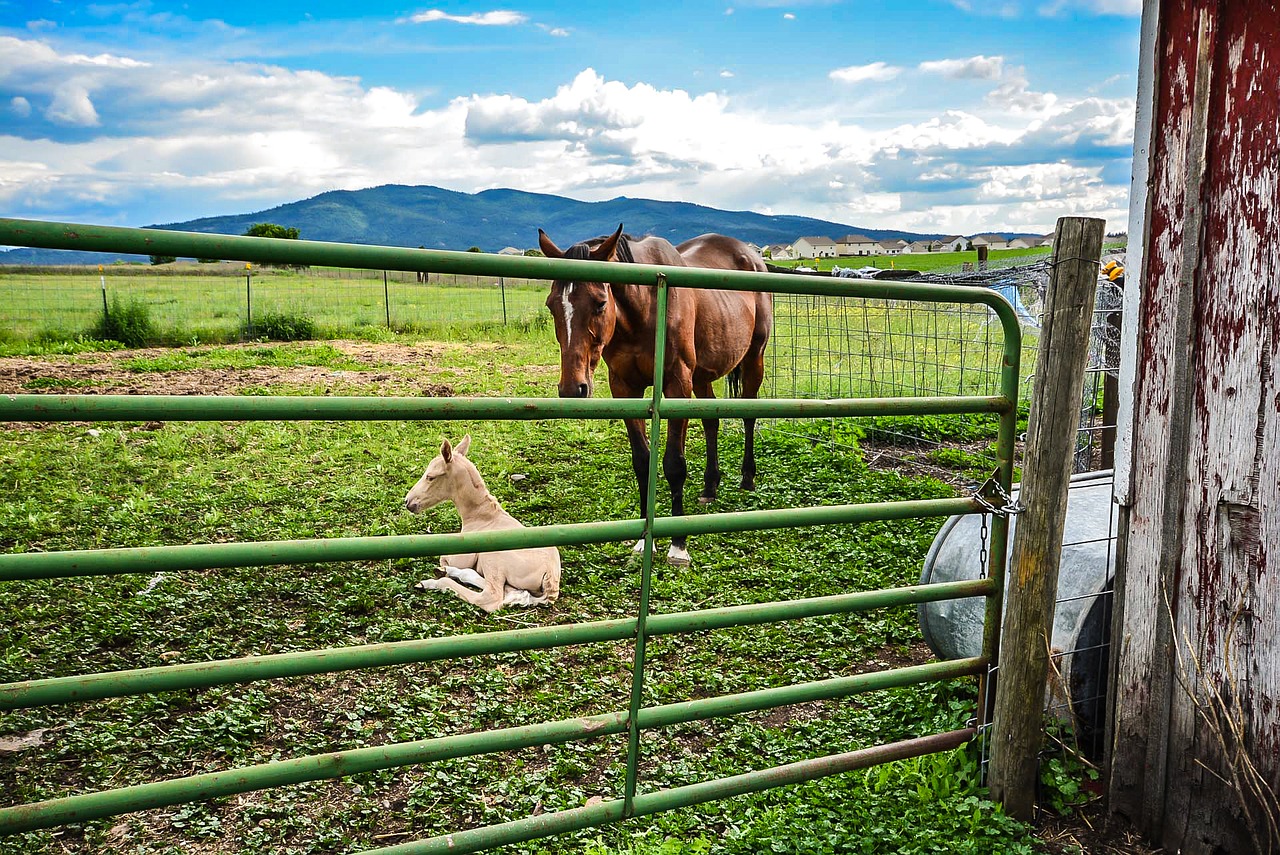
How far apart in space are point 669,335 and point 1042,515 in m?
3.36

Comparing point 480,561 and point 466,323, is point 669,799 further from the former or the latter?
point 466,323

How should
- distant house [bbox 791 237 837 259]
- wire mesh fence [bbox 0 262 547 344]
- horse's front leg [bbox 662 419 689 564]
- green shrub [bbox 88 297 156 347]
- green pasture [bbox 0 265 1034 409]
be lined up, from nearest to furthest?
horse's front leg [bbox 662 419 689 564], green pasture [bbox 0 265 1034 409], green shrub [bbox 88 297 156 347], wire mesh fence [bbox 0 262 547 344], distant house [bbox 791 237 837 259]

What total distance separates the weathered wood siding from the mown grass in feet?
1.86

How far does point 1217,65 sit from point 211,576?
17.8ft

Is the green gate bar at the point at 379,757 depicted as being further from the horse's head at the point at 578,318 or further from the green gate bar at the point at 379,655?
the horse's head at the point at 578,318

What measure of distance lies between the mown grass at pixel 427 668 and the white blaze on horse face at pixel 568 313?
1508 mm

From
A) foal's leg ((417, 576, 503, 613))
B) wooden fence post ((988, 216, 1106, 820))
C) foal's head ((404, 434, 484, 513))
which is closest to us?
wooden fence post ((988, 216, 1106, 820))

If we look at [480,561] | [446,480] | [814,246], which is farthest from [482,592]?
[814,246]

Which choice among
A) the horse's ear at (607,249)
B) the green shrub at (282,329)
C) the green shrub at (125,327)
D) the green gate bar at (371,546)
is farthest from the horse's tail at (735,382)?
the green shrub at (125,327)

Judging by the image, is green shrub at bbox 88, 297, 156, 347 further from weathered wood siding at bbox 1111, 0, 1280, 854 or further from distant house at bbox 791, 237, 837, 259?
distant house at bbox 791, 237, 837, 259

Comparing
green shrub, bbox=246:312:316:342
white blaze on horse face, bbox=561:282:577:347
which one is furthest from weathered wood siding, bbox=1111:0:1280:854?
green shrub, bbox=246:312:316:342

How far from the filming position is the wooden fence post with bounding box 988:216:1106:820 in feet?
8.34

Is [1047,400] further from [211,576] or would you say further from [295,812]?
[211,576]

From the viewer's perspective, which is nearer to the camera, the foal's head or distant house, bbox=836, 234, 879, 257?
the foal's head
